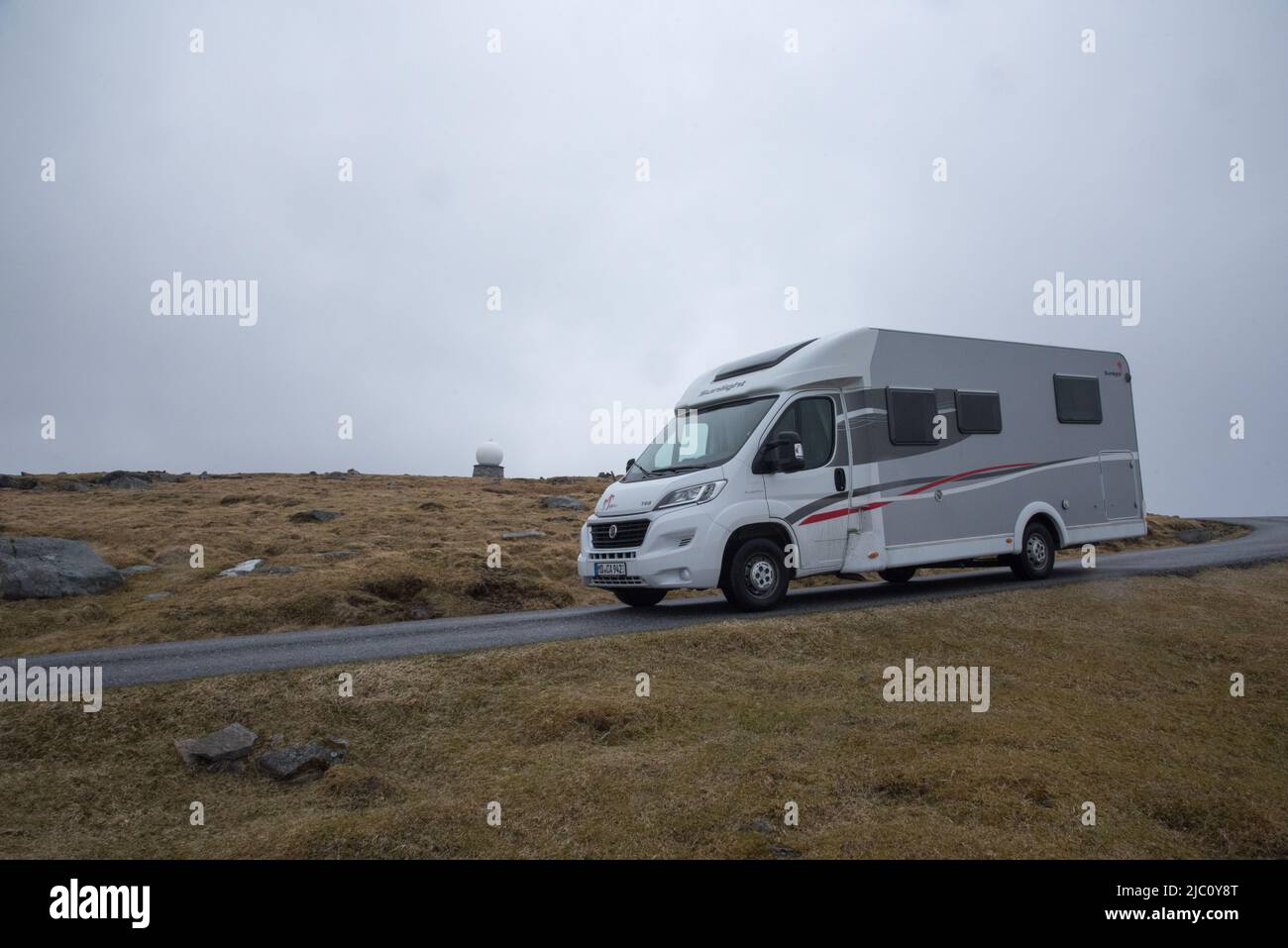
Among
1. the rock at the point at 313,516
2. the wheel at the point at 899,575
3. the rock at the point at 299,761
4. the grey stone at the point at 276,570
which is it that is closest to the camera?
the rock at the point at 299,761

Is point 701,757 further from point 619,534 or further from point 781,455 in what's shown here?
point 781,455

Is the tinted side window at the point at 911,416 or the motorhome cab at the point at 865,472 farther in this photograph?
the tinted side window at the point at 911,416

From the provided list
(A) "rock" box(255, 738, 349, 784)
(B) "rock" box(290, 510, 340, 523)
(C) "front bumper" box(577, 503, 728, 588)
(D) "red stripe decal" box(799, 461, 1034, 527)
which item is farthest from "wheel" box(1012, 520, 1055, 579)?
(B) "rock" box(290, 510, 340, 523)

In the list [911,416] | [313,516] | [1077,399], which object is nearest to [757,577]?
[911,416]

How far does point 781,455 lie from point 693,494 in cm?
126

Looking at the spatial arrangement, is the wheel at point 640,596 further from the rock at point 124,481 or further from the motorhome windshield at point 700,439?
the rock at point 124,481

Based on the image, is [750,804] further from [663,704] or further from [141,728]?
[141,728]

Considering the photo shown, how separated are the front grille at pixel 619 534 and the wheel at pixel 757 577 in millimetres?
1233

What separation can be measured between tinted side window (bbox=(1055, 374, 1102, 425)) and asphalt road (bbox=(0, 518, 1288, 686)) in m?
2.71

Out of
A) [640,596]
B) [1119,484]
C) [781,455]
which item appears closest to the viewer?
[781,455]

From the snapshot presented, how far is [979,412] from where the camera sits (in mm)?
13320

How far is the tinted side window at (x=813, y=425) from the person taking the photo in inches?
453

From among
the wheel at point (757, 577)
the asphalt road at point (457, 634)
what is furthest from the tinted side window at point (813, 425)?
the asphalt road at point (457, 634)

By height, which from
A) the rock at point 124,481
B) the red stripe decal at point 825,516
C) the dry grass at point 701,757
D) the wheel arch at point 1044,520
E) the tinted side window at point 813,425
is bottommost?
the dry grass at point 701,757
